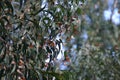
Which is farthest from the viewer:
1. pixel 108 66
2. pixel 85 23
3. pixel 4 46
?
pixel 85 23

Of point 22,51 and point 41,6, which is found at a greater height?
point 41,6

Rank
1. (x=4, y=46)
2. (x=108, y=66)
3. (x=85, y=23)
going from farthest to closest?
1. (x=85, y=23)
2. (x=108, y=66)
3. (x=4, y=46)

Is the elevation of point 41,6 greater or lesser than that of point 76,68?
greater

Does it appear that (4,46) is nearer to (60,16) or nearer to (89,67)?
(60,16)

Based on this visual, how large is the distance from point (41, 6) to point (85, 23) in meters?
7.96

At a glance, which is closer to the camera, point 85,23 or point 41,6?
point 41,6

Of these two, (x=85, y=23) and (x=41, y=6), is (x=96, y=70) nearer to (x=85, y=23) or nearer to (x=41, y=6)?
(x=41, y=6)

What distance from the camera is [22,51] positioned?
4195mm

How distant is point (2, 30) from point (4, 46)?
0.16 meters

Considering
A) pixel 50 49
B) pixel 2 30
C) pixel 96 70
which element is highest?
pixel 2 30

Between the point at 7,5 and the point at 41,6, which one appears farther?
the point at 41,6

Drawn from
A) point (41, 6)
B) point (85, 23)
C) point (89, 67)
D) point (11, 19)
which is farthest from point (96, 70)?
point (85, 23)

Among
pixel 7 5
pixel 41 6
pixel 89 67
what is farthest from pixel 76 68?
pixel 7 5

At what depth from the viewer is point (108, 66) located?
6.63 m
